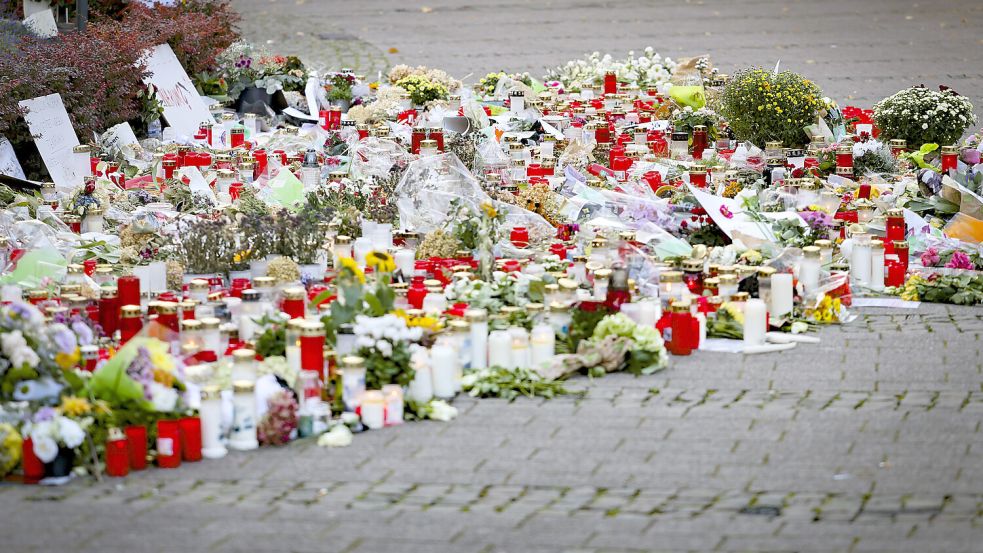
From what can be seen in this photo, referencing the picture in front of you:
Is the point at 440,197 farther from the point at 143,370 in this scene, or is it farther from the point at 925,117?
the point at 925,117

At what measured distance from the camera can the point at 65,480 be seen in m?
5.90

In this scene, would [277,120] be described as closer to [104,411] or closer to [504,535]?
[104,411]

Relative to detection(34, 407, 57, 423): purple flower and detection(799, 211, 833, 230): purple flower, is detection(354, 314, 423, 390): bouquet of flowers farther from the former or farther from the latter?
detection(799, 211, 833, 230): purple flower

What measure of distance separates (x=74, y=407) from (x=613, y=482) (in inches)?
82.9

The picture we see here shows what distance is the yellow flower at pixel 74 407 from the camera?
19.6 feet

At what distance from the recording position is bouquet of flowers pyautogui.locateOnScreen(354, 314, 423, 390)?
6.64 m

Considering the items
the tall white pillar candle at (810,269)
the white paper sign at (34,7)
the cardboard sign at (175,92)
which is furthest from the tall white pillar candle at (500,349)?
the white paper sign at (34,7)

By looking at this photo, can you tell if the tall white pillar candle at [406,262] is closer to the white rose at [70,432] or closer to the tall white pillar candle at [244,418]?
the tall white pillar candle at [244,418]

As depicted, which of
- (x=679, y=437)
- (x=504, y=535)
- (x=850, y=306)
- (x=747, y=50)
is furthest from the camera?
(x=747, y=50)

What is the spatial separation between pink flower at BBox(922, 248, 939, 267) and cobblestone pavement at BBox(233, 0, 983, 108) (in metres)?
6.21

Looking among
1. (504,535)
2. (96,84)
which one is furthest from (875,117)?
(504,535)

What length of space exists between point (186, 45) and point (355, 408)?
26.7 ft

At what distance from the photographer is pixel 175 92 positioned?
43.8 ft

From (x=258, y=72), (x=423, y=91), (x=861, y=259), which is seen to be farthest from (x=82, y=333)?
(x=258, y=72)
